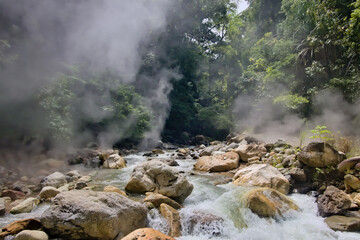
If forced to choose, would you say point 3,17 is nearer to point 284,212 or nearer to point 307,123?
point 284,212

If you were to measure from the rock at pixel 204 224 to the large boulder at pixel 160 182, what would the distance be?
903 millimetres

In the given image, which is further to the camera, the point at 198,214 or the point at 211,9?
the point at 211,9

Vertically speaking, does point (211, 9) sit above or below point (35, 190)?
above

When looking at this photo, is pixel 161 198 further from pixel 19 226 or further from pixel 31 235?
pixel 19 226

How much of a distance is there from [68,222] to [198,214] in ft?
6.52

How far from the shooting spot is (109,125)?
41.9 feet

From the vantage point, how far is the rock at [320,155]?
15.8ft

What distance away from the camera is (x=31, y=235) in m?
2.71

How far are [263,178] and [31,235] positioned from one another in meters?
4.59

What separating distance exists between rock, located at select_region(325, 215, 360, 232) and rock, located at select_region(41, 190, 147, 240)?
122 inches

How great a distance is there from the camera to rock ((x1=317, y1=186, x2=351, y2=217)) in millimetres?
3695

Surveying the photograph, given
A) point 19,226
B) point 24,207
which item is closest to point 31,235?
point 19,226

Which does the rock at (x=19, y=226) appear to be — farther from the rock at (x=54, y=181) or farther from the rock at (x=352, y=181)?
the rock at (x=352, y=181)

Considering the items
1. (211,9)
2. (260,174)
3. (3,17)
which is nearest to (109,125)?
(3,17)
